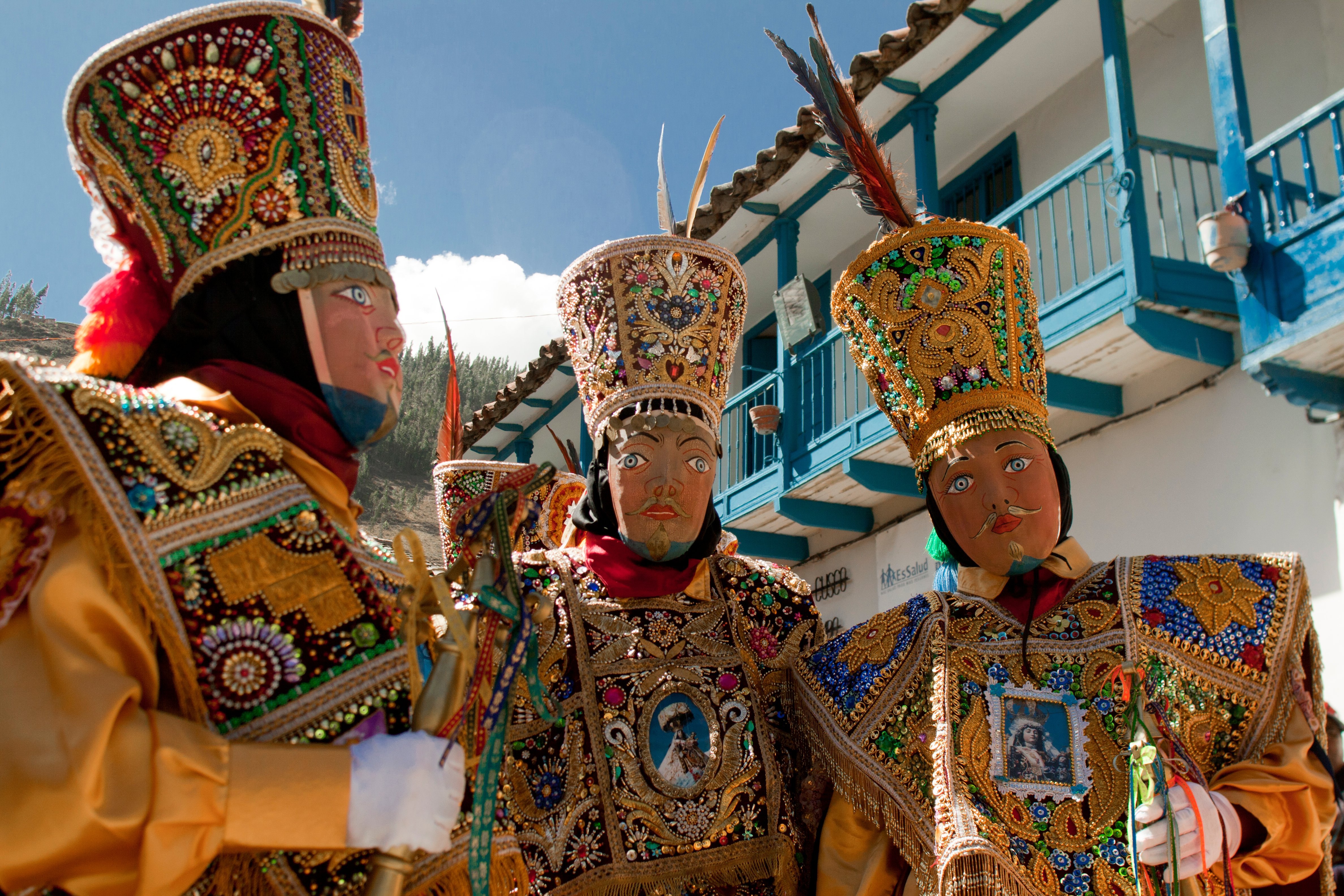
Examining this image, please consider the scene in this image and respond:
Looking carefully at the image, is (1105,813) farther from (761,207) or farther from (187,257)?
(761,207)

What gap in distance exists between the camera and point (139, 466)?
Answer: 73.9 inches

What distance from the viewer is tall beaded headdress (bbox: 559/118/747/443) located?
3.50 metres

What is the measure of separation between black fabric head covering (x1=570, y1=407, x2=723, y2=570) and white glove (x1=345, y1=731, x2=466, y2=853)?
1.62 metres

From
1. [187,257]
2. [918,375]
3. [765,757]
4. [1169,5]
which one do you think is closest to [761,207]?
[1169,5]

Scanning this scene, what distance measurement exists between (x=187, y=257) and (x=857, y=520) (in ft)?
26.5

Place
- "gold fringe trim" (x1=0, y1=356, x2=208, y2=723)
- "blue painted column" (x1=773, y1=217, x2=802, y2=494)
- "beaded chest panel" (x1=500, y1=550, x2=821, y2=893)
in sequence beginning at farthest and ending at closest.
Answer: "blue painted column" (x1=773, y1=217, x2=802, y2=494)
"beaded chest panel" (x1=500, y1=550, x2=821, y2=893)
"gold fringe trim" (x1=0, y1=356, x2=208, y2=723)

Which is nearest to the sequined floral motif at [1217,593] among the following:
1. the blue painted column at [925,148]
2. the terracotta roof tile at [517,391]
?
the blue painted column at [925,148]

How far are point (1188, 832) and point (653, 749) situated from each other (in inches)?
51.9

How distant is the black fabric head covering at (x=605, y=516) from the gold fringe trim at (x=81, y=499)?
1.73 metres

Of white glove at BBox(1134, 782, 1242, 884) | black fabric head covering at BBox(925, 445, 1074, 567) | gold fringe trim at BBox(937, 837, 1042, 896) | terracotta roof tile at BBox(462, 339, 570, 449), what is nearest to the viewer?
white glove at BBox(1134, 782, 1242, 884)

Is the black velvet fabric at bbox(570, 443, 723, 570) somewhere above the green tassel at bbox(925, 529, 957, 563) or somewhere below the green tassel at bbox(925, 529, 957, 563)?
above

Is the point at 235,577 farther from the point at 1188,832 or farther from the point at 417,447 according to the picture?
the point at 417,447

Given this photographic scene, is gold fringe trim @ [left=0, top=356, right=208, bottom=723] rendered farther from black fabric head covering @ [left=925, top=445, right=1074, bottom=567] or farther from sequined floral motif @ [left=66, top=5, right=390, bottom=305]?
black fabric head covering @ [left=925, top=445, right=1074, bottom=567]

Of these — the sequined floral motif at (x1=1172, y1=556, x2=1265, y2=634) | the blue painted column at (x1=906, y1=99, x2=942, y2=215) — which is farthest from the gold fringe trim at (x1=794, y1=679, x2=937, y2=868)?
the blue painted column at (x1=906, y1=99, x2=942, y2=215)
